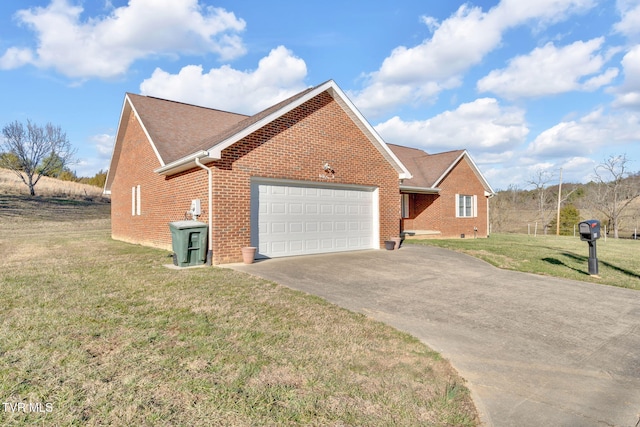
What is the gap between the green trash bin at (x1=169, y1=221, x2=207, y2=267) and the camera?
9.16 metres

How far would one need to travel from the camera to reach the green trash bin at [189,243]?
30.1ft

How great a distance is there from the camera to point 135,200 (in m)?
16.0

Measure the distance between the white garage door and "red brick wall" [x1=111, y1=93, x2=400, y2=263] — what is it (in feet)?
1.17

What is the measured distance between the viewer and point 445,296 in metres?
6.57

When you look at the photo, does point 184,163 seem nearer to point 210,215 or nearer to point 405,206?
point 210,215

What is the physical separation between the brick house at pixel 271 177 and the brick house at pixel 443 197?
616 cm

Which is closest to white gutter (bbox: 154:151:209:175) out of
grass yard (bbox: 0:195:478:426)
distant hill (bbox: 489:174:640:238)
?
grass yard (bbox: 0:195:478:426)

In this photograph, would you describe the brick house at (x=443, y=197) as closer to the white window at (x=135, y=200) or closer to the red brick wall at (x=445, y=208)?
the red brick wall at (x=445, y=208)

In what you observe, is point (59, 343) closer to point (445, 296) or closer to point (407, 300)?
point (407, 300)

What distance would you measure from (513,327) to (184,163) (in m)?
9.02

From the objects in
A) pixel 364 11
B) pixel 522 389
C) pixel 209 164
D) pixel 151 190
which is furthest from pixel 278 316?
pixel 151 190

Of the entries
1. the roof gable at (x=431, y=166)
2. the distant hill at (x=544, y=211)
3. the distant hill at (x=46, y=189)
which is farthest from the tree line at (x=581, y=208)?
the distant hill at (x=46, y=189)

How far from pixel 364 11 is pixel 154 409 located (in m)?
11.9

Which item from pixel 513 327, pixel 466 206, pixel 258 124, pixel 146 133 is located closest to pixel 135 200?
pixel 146 133
